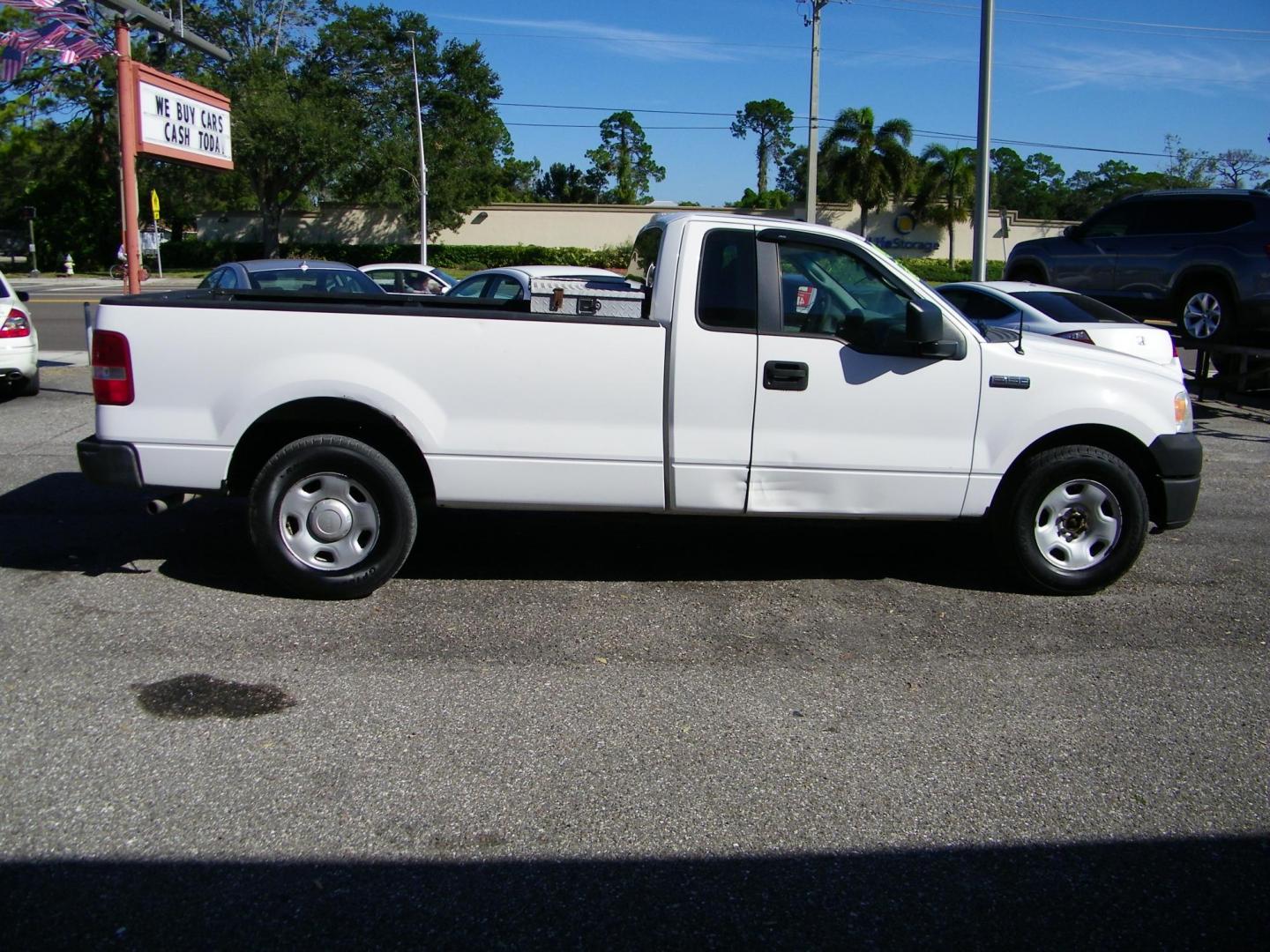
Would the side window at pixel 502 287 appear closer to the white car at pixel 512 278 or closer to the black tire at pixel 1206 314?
the white car at pixel 512 278

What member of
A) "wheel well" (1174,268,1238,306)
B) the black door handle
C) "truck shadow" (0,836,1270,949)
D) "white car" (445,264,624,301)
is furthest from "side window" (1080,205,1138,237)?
"truck shadow" (0,836,1270,949)

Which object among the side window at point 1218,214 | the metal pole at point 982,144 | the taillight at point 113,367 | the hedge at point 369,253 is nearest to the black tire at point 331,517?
the taillight at point 113,367

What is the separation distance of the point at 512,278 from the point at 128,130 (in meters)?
4.46

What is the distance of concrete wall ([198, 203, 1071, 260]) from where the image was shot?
5472cm

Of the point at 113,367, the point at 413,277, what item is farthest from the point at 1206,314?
the point at 413,277

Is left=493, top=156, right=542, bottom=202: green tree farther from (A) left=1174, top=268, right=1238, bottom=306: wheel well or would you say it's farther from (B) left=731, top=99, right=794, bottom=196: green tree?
(A) left=1174, top=268, right=1238, bottom=306: wheel well

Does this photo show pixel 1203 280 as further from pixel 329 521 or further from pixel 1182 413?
pixel 329 521

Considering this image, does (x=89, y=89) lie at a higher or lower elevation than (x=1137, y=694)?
higher

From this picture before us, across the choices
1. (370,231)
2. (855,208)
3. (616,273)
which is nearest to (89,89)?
(370,231)

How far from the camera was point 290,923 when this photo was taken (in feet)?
10.3

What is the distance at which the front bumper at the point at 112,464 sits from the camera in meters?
5.69

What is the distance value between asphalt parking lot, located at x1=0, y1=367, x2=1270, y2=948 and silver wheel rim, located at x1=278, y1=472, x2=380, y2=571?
0.26 metres

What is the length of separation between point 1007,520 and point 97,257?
55.8 meters

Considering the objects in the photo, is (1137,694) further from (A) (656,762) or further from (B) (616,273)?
(B) (616,273)
